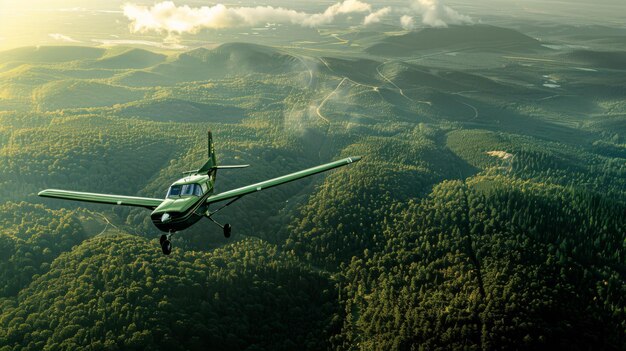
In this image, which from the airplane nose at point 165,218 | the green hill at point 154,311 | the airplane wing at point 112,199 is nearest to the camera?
A: the airplane nose at point 165,218

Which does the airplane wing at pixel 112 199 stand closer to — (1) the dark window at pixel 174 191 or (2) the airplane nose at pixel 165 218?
(1) the dark window at pixel 174 191

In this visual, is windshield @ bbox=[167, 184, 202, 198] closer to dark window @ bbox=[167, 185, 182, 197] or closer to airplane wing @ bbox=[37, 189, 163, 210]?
dark window @ bbox=[167, 185, 182, 197]

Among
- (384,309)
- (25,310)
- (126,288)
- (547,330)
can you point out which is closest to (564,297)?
(547,330)

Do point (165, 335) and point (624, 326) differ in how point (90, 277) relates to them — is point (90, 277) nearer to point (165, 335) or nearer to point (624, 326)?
point (165, 335)

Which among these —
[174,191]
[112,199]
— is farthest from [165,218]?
[112,199]

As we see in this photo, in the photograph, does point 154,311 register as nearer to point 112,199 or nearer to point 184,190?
point 112,199

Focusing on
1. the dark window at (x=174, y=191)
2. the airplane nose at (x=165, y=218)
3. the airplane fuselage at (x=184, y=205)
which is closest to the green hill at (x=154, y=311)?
the airplane fuselage at (x=184, y=205)

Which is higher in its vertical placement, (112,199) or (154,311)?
(112,199)
